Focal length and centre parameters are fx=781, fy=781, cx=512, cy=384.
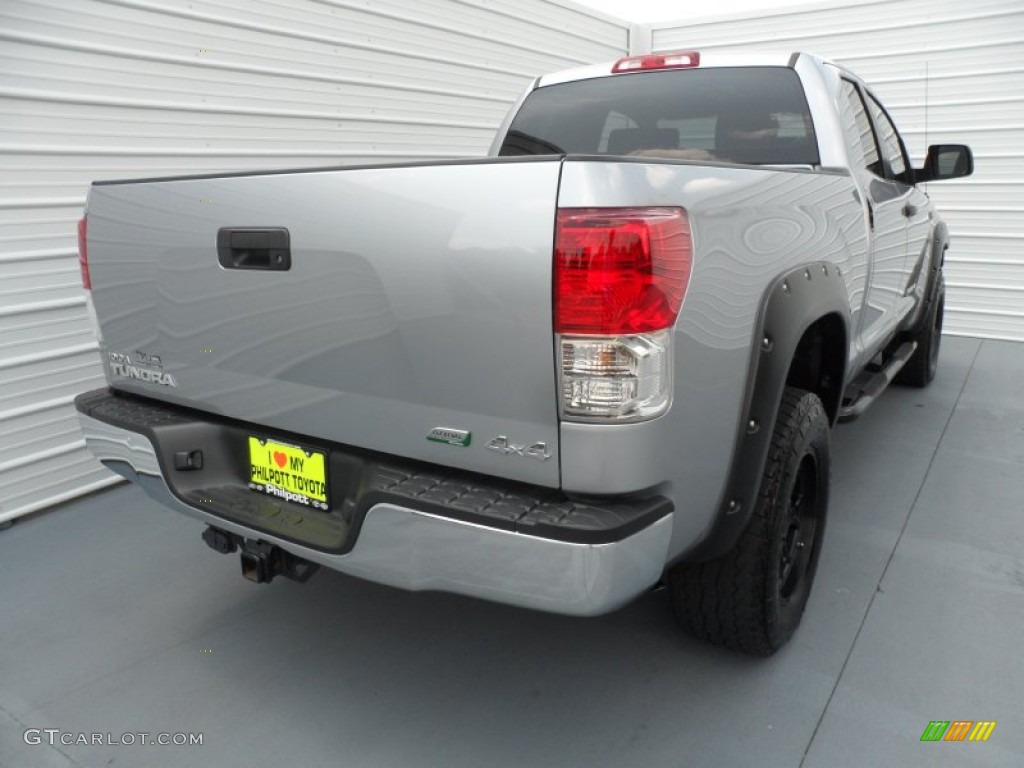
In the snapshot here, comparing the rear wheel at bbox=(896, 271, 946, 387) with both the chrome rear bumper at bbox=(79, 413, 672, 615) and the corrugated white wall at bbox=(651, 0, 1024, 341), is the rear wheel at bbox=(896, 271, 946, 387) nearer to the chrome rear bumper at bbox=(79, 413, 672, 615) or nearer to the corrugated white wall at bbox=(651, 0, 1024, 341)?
the corrugated white wall at bbox=(651, 0, 1024, 341)

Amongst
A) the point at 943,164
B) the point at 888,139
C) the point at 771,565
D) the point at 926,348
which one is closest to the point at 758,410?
the point at 771,565

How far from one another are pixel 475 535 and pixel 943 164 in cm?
357

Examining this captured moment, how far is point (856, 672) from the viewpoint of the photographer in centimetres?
227

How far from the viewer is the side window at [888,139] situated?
360cm

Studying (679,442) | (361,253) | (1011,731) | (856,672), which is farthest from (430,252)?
(1011,731)

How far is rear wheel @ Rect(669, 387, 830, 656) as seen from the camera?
204 cm

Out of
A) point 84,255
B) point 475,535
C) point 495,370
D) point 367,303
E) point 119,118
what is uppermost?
point 119,118

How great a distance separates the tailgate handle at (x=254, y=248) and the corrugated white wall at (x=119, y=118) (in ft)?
6.86

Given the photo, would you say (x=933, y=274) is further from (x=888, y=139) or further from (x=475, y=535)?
(x=475, y=535)

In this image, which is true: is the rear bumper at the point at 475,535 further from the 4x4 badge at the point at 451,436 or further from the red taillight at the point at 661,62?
the red taillight at the point at 661,62

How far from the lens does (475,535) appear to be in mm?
1573

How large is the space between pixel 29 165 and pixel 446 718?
2.97 m

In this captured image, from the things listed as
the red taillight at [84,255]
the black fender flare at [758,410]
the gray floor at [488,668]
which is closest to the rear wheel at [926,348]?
the gray floor at [488,668]

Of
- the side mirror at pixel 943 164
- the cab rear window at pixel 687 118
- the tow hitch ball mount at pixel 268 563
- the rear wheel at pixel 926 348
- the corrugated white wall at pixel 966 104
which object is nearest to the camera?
the tow hitch ball mount at pixel 268 563
